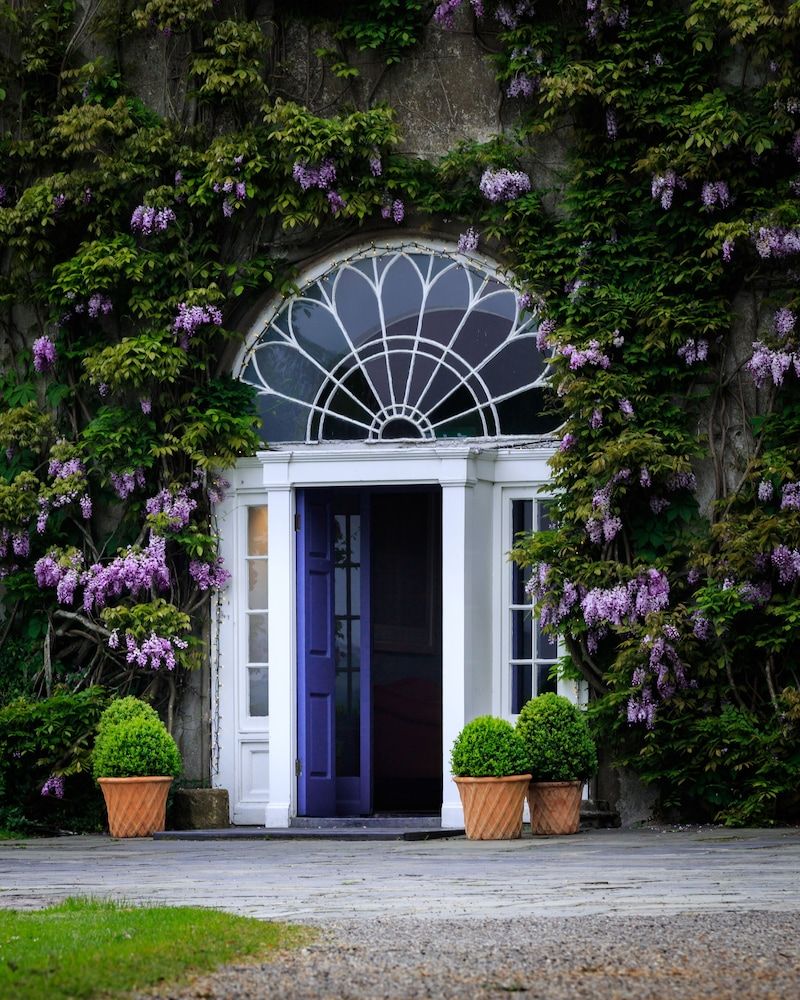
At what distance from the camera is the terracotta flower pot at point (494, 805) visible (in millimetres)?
10102

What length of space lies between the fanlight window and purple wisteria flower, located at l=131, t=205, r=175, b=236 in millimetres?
951

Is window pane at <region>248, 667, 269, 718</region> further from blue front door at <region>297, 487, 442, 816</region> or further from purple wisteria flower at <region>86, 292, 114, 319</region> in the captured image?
purple wisteria flower at <region>86, 292, 114, 319</region>

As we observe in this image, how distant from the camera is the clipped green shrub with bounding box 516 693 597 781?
10.3m

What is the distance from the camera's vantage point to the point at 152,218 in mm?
12062

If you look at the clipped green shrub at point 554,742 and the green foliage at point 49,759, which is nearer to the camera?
the clipped green shrub at point 554,742

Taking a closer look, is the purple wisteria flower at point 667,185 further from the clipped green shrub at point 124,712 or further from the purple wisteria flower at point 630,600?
the clipped green shrub at point 124,712

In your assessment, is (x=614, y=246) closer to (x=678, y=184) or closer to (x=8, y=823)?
(x=678, y=184)

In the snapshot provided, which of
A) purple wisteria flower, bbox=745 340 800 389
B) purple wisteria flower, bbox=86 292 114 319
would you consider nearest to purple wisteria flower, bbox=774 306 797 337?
purple wisteria flower, bbox=745 340 800 389

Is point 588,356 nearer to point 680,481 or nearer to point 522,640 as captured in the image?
point 680,481

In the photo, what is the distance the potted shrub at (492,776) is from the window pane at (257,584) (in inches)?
91.3

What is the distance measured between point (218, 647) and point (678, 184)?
423cm

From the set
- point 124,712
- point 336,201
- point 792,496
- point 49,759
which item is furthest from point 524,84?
point 49,759

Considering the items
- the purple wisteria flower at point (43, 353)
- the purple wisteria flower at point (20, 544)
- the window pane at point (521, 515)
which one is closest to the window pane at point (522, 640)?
the window pane at point (521, 515)

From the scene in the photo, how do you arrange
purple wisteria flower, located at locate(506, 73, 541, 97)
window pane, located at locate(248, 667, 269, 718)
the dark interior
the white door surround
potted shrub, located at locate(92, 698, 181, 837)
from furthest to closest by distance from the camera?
the dark interior, window pane, located at locate(248, 667, 269, 718), purple wisteria flower, located at locate(506, 73, 541, 97), the white door surround, potted shrub, located at locate(92, 698, 181, 837)
